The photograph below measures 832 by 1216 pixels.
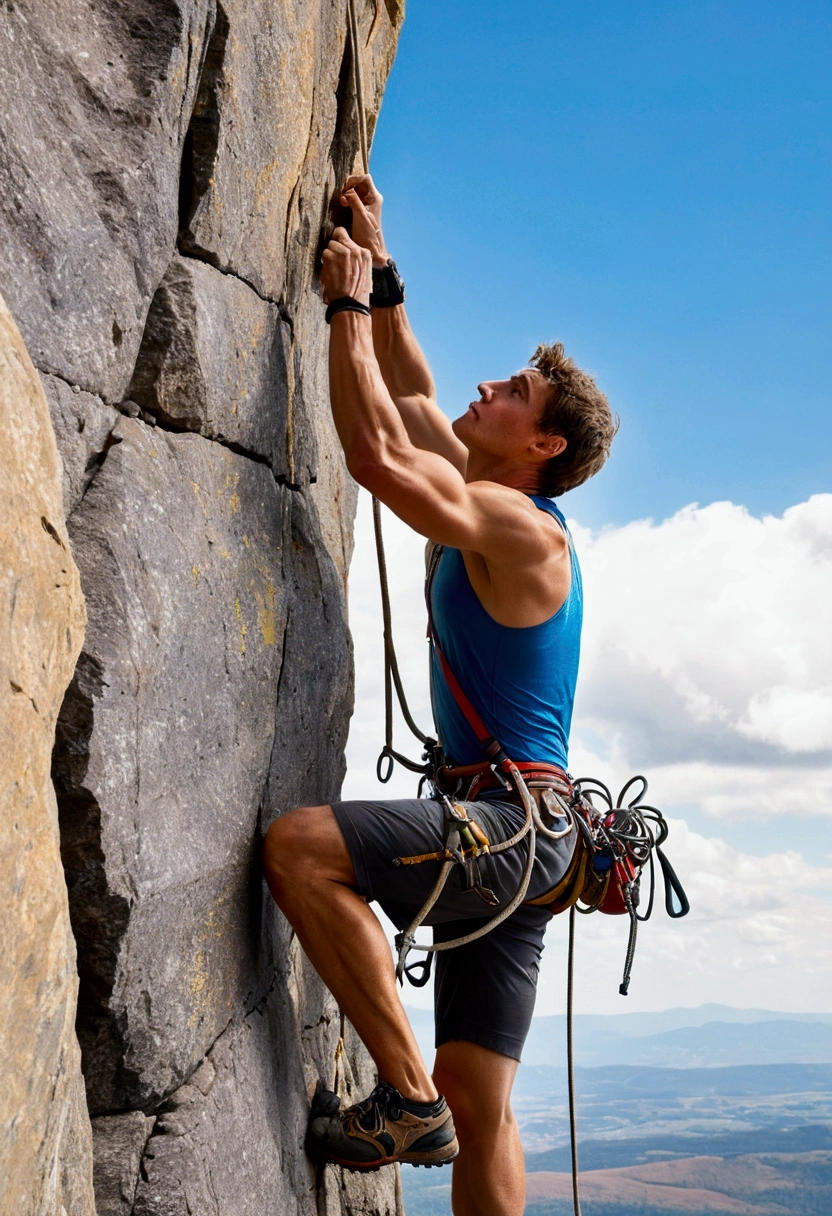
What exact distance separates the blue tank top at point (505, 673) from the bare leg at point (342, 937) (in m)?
0.86

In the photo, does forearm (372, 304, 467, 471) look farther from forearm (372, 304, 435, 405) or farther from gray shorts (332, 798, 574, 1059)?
gray shorts (332, 798, 574, 1059)

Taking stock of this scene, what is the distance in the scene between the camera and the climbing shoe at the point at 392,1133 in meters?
3.80

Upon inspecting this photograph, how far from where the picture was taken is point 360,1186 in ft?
16.8

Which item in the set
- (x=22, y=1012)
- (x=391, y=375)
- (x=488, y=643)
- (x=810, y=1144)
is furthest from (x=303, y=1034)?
(x=810, y=1144)

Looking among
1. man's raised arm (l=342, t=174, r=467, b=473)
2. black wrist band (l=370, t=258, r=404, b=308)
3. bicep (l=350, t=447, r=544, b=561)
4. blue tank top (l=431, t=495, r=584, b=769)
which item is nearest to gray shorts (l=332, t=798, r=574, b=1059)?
blue tank top (l=431, t=495, r=584, b=769)

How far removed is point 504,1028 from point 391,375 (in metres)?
3.06

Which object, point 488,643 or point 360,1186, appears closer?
point 488,643

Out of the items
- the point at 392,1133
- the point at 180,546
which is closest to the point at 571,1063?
the point at 392,1133

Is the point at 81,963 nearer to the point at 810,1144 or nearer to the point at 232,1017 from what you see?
the point at 232,1017

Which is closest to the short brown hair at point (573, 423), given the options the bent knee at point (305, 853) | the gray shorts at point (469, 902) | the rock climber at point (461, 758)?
the rock climber at point (461, 758)

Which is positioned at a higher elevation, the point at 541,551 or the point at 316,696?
the point at 541,551

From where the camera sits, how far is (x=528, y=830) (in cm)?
409

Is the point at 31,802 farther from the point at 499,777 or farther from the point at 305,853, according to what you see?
the point at 499,777

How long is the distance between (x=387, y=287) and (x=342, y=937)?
300 centimetres
